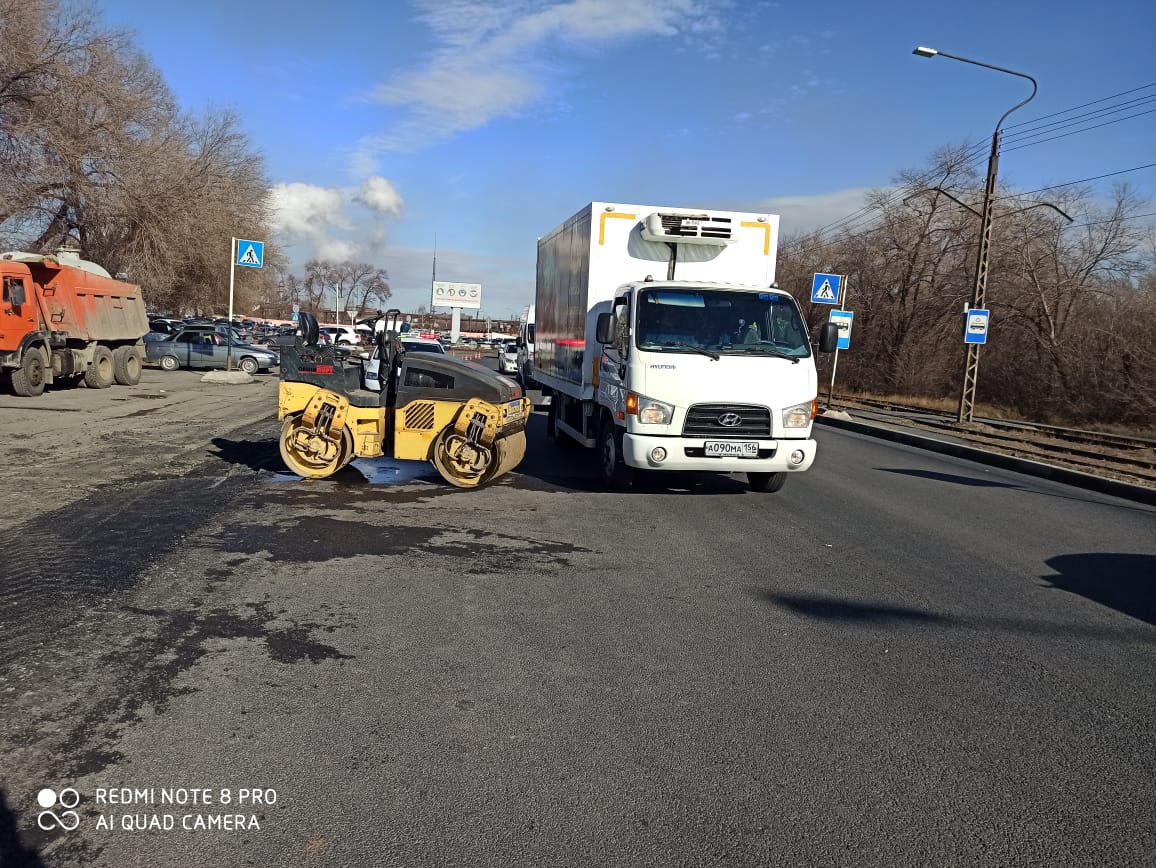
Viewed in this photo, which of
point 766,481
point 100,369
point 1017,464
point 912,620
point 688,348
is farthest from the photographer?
point 100,369

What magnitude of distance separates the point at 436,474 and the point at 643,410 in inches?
129

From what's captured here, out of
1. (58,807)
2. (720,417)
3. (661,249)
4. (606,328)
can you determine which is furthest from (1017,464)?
(58,807)

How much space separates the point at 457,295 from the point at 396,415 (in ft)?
279

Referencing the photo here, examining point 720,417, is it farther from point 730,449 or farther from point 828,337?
point 828,337

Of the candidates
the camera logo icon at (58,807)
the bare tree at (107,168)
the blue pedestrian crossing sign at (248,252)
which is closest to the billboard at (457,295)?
the bare tree at (107,168)

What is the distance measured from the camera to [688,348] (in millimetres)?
9500

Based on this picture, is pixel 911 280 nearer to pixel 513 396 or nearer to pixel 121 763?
pixel 513 396

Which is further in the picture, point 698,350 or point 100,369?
point 100,369

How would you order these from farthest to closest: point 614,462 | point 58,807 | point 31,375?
point 31,375
point 614,462
point 58,807

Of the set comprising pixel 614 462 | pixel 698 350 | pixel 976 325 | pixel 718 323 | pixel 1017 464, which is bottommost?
pixel 1017 464

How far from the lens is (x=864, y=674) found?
15.5ft

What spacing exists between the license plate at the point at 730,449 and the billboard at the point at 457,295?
84327 mm

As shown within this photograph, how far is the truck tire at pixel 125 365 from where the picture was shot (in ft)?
75.5

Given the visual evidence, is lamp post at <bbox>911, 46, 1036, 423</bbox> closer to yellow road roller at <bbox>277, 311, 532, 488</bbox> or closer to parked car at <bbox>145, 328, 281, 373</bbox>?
yellow road roller at <bbox>277, 311, 532, 488</bbox>
